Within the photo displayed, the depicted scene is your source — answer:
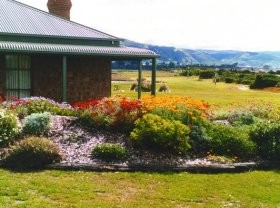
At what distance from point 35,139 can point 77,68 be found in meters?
9.72

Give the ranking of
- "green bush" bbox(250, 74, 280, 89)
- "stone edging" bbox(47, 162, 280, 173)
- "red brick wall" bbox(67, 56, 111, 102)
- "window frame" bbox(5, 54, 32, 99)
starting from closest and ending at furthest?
"stone edging" bbox(47, 162, 280, 173) < "window frame" bbox(5, 54, 32, 99) < "red brick wall" bbox(67, 56, 111, 102) < "green bush" bbox(250, 74, 280, 89)

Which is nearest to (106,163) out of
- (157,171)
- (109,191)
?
(157,171)

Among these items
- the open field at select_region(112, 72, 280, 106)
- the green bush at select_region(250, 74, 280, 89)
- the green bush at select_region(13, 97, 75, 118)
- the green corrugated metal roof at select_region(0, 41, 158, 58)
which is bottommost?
the open field at select_region(112, 72, 280, 106)

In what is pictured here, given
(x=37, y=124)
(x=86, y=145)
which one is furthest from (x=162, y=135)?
(x=37, y=124)

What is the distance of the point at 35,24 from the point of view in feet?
69.1

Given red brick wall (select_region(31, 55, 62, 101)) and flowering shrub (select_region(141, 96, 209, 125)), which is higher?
red brick wall (select_region(31, 55, 62, 101))

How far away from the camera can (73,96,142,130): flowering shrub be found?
43.3 ft

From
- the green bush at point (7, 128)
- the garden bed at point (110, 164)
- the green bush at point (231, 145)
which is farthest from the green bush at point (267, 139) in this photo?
the green bush at point (7, 128)

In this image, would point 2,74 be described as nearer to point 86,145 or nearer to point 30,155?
point 86,145

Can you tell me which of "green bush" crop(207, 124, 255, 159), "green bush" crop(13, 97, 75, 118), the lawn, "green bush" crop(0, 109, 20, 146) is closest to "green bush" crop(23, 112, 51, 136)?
"green bush" crop(0, 109, 20, 146)

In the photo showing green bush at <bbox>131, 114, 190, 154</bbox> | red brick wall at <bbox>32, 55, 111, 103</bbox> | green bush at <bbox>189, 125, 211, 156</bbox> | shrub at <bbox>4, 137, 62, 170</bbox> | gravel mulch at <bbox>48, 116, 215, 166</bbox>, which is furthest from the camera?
red brick wall at <bbox>32, 55, 111, 103</bbox>

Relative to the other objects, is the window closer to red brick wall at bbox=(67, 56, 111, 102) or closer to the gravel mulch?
red brick wall at bbox=(67, 56, 111, 102)

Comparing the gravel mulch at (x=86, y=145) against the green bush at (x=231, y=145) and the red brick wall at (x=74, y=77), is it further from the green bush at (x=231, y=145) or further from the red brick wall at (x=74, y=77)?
the red brick wall at (x=74, y=77)

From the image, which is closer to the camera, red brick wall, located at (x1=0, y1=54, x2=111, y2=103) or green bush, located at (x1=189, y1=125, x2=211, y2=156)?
green bush, located at (x1=189, y1=125, x2=211, y2=156)
